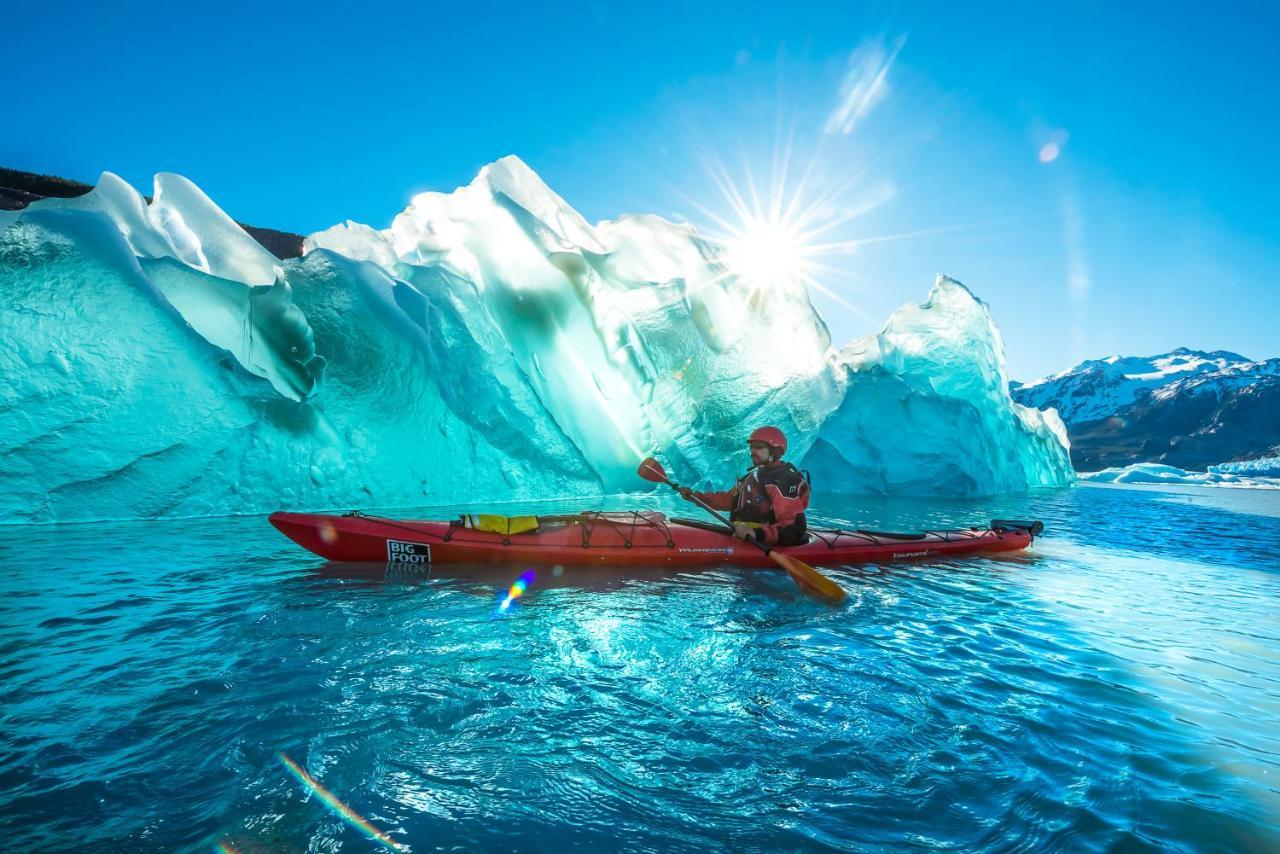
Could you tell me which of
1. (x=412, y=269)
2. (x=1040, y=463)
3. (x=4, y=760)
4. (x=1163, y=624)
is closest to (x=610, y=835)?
(x=4, y=760)

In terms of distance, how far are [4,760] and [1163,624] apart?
7516 mm

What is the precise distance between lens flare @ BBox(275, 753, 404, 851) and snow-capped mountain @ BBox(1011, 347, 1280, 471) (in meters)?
82.9

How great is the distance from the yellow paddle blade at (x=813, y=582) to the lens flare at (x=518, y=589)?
249 cm

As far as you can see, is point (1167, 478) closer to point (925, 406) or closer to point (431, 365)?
point (925, 406)

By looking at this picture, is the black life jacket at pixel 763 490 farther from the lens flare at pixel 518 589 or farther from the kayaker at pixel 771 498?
the lens flare at pixel 518 589

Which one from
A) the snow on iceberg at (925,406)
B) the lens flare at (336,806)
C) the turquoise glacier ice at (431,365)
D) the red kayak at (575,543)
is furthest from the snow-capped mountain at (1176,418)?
the lens flare at (336,806)

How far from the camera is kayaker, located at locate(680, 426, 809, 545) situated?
22.4 feet

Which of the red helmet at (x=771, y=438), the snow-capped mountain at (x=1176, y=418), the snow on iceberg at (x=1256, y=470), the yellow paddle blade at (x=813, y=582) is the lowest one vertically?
the yellow paddle blade at (x=813, y=582)

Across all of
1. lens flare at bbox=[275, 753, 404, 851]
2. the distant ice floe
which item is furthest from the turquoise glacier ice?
the distant ice floe

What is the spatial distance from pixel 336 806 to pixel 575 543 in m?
4.30

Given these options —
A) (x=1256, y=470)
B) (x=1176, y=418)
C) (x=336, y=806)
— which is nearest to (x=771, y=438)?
(x=336, y=806)

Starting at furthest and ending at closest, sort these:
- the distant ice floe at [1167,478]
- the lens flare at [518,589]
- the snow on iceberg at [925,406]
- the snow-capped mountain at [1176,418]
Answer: the snow-capped mountain at [1176,418]
the distant ice floe at [1167,478]
the snow on iceberg at [925,406]
the lens flare at [518,589]

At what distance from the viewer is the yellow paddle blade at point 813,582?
18.4 ft

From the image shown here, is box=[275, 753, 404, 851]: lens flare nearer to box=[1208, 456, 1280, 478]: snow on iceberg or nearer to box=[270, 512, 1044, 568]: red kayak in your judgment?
box=[270, 512, 1044, 568]: red kayak
